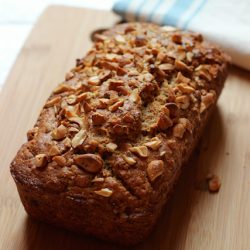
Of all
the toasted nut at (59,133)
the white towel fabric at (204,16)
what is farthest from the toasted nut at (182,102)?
the white towel fabric at (204,16)

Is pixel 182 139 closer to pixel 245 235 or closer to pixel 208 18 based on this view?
pixel 245 235

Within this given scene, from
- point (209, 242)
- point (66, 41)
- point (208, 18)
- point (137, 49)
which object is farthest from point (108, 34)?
point (209, 242)

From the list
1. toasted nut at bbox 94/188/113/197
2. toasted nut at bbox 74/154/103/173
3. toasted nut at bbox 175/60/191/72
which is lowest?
toasted nut at bbox 94/188/113/197

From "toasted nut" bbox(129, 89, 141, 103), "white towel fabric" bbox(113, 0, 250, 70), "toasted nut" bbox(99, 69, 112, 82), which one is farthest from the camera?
"white towel fabric" bbox(113, 0, 250, 70)

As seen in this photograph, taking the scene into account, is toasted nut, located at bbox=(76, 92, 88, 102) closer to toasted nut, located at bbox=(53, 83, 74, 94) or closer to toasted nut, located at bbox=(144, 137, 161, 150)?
toasted nut, located at bbox=(53, 83, 74, 94)

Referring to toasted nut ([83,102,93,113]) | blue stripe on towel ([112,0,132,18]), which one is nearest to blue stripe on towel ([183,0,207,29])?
blue stripe on towel ([112,0,132,18])

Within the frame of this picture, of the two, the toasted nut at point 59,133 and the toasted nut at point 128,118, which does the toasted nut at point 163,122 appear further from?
the toasted nut at point 59,133

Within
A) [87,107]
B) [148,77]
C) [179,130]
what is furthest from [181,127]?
[87,107]
